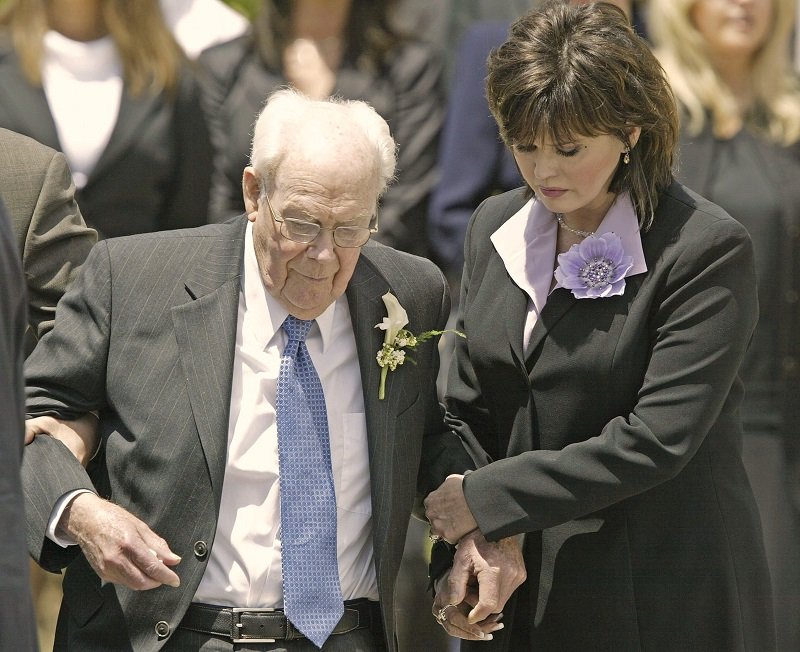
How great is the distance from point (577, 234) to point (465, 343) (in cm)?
41

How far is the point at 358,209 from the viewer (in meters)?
3.28

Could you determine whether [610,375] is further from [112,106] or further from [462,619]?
[112,106]

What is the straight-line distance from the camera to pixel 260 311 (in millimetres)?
3371

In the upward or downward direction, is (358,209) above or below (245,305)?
above

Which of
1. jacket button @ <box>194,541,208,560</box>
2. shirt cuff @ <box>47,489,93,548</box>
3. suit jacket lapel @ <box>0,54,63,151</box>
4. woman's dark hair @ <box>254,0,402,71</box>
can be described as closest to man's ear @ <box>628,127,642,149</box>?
jacket button @ <box>194,541,208,560</box>

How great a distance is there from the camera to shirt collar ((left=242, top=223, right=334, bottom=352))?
335 cm

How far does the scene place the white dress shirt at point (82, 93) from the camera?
4766 mm

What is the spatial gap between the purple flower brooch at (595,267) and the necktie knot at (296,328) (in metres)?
0.63

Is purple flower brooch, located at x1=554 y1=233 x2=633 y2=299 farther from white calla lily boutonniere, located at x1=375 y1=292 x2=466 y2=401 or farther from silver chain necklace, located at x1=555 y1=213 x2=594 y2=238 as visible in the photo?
white calla lily boutonniere, located at x1=375 y1=292 x2=466 y2=401

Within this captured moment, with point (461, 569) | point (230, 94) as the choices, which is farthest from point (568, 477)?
point (230, 94)

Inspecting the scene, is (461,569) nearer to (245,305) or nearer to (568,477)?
(568,477)

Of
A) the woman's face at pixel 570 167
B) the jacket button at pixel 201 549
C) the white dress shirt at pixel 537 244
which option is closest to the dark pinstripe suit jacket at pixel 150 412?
the jacket button at pixel 201 549

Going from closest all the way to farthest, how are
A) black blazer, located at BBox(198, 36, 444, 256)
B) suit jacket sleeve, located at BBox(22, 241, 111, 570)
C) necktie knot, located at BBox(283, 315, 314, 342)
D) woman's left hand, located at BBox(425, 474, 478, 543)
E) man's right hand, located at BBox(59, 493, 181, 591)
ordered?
man's right hand, located at BBox(59, 493, 181, 591), suit jacket sleeve, located at BBox(22, 241, 111, 570), necktie knot, located at BBox(283, 315, 314, 342), woman's left hand, located at BBox(425, 474, 478, 543), black blazer, located at BBox(198, 36, 444, 256)

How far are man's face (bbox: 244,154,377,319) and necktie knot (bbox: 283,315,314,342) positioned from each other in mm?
21
